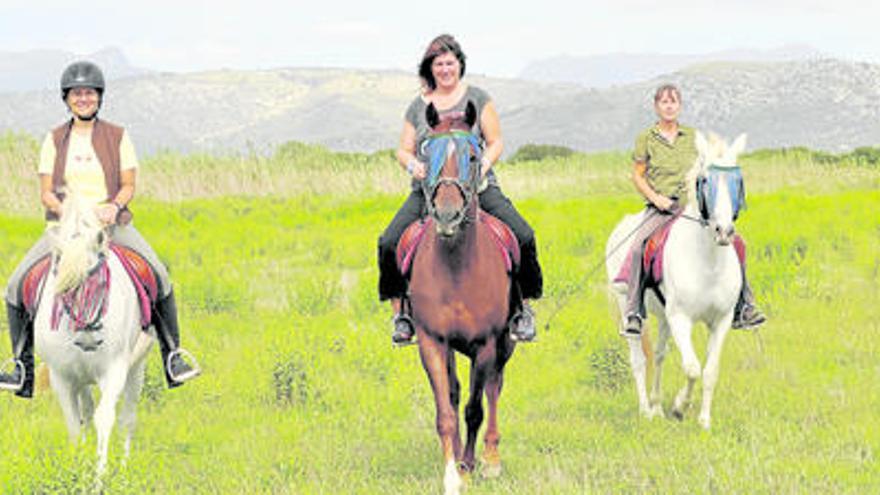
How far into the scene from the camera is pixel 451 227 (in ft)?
19.0

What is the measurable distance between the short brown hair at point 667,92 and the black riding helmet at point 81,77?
4.63 metres

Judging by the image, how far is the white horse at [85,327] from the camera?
20.6ft

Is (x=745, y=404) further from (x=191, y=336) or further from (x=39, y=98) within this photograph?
(x=39, y=98)

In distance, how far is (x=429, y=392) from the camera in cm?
966

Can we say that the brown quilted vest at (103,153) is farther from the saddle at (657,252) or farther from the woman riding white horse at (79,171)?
the saddle at (657,252)

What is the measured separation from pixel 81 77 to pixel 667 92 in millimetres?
4817

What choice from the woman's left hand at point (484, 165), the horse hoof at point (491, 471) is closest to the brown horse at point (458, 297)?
the woman's left hand at point (484, 165)

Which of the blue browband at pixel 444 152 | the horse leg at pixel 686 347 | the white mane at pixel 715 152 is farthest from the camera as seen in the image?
the horse leg at pixel 686 347

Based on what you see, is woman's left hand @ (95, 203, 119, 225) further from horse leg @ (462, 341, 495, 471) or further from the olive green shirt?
the olive green shirt

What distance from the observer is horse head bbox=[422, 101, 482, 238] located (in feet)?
19.0

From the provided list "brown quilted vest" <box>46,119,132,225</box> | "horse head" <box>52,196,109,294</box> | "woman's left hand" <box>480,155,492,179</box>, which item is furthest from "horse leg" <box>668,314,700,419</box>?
"horse head" <box>52,196,109,294</box>

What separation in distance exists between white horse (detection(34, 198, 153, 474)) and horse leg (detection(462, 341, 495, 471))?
7.60 ft

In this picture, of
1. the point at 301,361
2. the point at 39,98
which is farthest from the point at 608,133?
the point at 301,361

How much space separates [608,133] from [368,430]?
4756 inches
